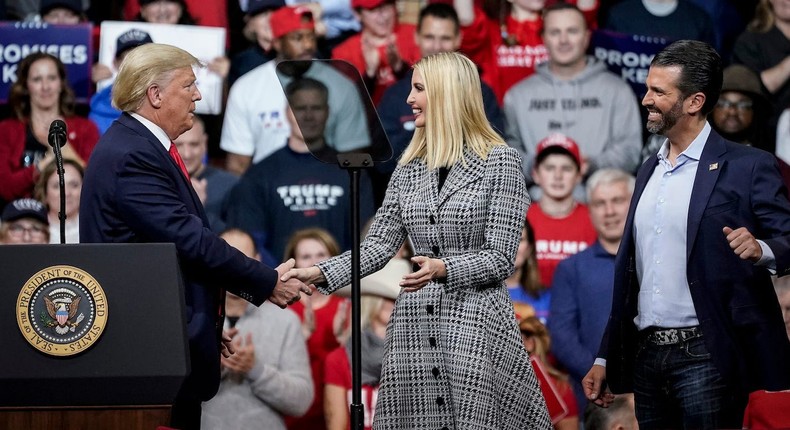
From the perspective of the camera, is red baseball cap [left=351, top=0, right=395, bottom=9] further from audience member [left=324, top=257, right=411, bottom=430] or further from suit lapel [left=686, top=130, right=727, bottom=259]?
suit lapel [left=686, top=130, right=727, bottom=259]

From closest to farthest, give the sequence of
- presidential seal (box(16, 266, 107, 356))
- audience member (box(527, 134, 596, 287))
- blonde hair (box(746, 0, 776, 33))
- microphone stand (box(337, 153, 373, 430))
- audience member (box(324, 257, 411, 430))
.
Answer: presidential seal (box(16, 266, 107, 356))
microphone stand (box(337, 153, 373, 430))
audience member (box(324, 257, 411, 430))
audience member (box(527, 134, 596, 287))
blonde hair (box(746, 0, 776, 33))

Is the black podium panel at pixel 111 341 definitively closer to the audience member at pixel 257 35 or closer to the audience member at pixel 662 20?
the audience member at pixel 257 35

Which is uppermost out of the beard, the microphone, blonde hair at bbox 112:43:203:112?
blonde hair at bbox 112:43:203:112

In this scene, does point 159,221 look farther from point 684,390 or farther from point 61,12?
point 61,12

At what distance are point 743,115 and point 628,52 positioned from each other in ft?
2.16

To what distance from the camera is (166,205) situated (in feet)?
9.96

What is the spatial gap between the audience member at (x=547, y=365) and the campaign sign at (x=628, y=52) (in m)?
1.35

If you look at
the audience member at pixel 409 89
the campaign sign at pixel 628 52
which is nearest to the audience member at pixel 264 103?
the audience member at pixel 409 89

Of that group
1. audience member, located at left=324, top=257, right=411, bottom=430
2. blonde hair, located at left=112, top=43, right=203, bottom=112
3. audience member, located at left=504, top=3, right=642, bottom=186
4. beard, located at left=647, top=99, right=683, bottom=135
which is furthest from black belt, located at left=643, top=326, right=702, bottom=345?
audience member, located at left=504, top=3, right=642, bottom=186

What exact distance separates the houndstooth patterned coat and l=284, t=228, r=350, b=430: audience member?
2471 mm

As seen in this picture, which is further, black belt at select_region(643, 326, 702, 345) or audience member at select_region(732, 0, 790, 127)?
audience member at select_region(732, 0, 790, 127)

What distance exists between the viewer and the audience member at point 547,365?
18.0 feet

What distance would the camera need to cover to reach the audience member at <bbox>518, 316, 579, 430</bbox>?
18.0ft

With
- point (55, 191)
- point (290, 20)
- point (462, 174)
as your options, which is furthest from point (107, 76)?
point (462, 174)
